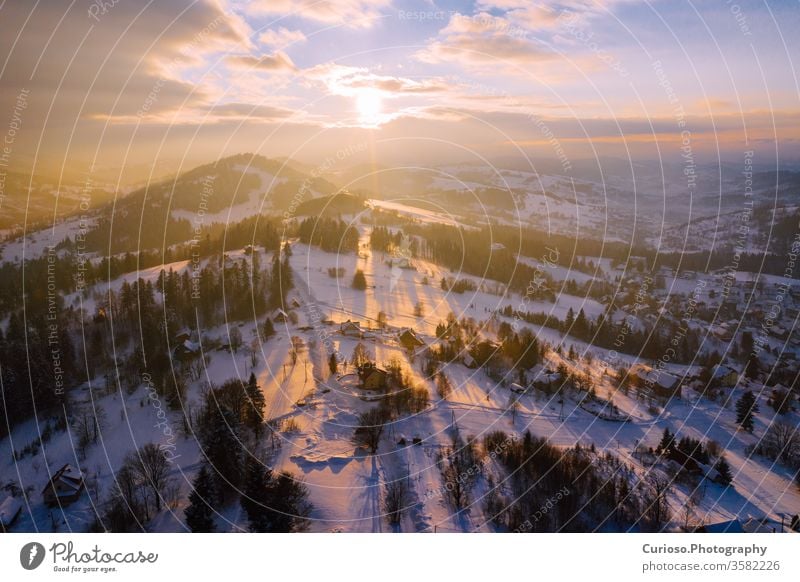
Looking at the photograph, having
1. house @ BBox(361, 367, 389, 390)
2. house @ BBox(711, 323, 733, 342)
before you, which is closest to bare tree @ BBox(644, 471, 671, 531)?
house @ BBox(361, 367, 389, 390)

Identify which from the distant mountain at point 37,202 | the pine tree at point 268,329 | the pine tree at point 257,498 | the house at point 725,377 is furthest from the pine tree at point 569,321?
the distant mountain at point 37,202

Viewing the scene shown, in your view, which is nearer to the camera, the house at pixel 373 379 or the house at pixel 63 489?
the house at pixel 63 489

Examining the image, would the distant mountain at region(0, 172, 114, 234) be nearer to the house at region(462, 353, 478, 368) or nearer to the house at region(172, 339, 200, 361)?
the house at region(172, 339, 200, 361)

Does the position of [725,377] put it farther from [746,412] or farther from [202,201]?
Result: [202,201]

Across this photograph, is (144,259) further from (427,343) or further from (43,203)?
(43,203)

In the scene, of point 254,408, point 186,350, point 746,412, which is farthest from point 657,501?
point 186,350

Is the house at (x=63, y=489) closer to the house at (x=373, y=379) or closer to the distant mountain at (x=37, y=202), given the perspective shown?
the house at (x=373, y=379)

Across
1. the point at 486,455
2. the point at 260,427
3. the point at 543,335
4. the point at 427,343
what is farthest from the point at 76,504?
the point at 543,335
